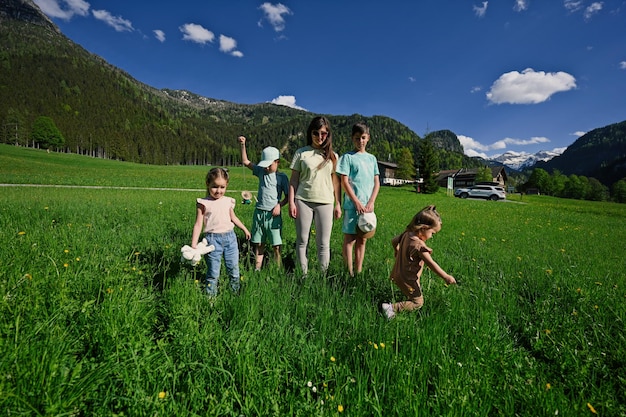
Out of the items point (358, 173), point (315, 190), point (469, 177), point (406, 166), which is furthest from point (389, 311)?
point (469, 177)

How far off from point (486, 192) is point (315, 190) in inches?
1622

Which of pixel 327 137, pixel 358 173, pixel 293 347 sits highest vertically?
pixel 327 137

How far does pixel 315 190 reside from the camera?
3939mm

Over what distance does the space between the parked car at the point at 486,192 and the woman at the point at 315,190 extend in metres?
40.8

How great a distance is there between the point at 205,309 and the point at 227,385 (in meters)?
0.99

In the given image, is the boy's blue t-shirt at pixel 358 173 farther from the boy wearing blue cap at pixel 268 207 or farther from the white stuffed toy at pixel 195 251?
the white stuffed toy at pixel 195 251

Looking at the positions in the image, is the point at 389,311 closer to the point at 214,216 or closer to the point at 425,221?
the point at 425,221

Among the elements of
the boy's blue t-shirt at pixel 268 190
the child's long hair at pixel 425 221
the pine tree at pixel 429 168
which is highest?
the pine tree at pixel 429 168

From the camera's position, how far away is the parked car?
37.5m

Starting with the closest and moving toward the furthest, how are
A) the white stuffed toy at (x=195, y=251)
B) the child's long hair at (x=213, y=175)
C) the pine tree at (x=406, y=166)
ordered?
the white stuffed toy at (x=195, y=251), the child's long hair at (x=213, y=175), the pine tree at (x=406, y=166)

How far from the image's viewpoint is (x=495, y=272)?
443 centimetres

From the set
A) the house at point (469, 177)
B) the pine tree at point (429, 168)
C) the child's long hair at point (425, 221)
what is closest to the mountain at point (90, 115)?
the house at point (469, 177)

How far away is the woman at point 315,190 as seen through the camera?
395cm

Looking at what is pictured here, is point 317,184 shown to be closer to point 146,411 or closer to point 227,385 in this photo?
point 227,385
